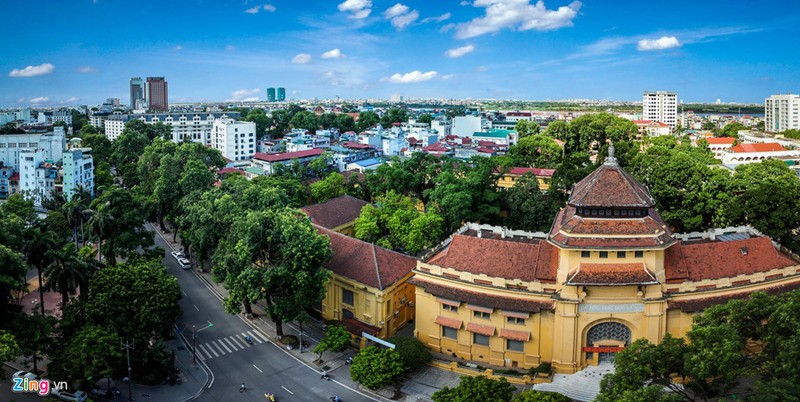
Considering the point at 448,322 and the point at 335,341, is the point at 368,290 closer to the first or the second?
the point at 335,341

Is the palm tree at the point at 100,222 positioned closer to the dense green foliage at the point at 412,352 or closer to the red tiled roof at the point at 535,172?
the dense green foliage at the point at 412,352

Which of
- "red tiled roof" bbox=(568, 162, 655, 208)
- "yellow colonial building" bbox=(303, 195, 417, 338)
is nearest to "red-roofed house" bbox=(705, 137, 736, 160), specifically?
"red tiled roof" bbox=(568, 162, 655, 208)

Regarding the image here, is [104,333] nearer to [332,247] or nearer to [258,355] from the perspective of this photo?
[258,355]

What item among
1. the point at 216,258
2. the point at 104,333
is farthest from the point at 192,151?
the point at 104,333

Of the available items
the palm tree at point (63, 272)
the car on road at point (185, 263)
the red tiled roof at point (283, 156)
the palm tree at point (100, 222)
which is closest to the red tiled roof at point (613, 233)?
the palm tree at point (63, 272)

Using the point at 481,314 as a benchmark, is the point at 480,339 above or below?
below

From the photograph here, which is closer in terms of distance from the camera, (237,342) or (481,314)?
(481,314)

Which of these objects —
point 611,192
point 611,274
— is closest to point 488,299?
point 611,274
